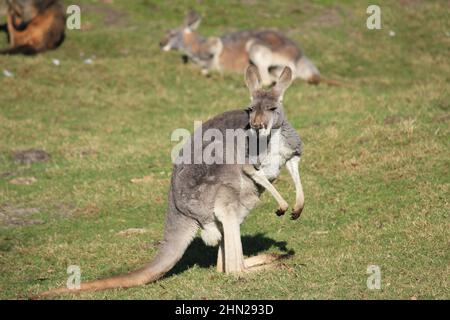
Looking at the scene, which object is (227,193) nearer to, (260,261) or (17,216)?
(260,261)

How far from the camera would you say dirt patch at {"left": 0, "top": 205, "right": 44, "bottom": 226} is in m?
8.34

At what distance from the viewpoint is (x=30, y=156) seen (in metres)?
10.3

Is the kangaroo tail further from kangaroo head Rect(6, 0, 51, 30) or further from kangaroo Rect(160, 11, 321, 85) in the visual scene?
kangaroo head Rect(6, 0, 51, 30)

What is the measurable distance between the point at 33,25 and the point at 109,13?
2283 millimetres

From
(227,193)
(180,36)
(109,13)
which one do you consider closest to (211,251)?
(227,193)

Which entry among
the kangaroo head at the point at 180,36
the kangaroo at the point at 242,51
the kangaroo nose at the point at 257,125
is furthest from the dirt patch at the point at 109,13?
the kangaroo nose at the point at 257,125

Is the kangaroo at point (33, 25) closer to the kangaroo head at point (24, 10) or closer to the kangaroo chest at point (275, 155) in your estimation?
the kangaroo head at point (24, 10)

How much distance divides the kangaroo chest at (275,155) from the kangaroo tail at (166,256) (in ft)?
2.38

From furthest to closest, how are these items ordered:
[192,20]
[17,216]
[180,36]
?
[192,20]
[180,36]
[17,216]

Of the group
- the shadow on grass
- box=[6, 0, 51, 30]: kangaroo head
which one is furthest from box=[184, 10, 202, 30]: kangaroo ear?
the shadow on grass

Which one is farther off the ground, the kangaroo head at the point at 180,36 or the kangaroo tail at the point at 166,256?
the kangaroo head at the point at 180,36

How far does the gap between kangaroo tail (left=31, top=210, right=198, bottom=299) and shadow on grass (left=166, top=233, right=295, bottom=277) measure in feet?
1.57

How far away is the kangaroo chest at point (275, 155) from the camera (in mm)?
6156

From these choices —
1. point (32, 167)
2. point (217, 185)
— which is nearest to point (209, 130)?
point (217, 185)
